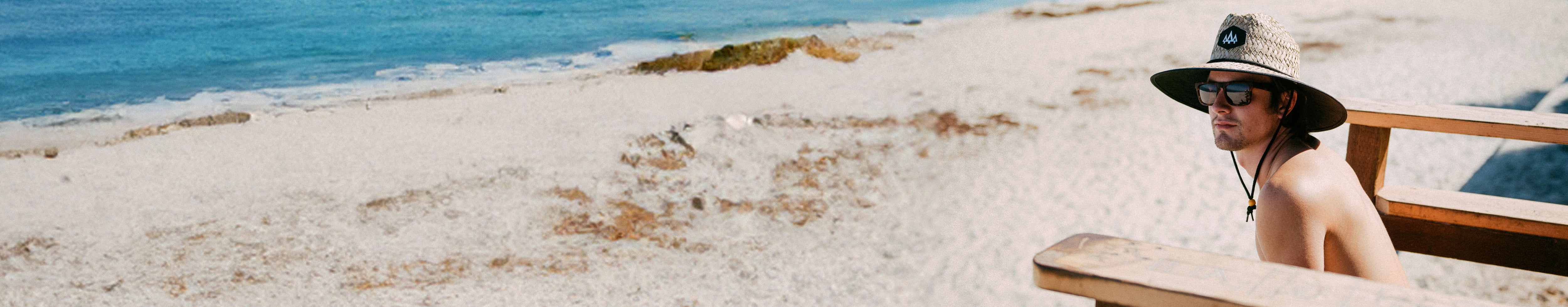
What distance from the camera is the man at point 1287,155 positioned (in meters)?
1.63

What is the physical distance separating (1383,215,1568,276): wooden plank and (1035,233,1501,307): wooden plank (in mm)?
1733

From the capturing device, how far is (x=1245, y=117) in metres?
1.92

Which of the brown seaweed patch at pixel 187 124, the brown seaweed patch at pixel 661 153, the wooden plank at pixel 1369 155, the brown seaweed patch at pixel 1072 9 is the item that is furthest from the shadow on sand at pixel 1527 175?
the brown seaweed patch at pixel 1072 9

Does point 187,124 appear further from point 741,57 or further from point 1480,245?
point 1480,245

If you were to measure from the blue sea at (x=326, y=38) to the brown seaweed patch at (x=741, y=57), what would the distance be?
1863 mm

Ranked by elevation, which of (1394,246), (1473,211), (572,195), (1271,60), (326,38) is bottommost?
(572,195)

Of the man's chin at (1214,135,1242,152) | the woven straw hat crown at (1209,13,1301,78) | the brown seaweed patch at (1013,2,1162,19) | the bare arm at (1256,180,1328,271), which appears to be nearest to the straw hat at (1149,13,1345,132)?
the woven straw hat crown at (1209,13,1301,78)

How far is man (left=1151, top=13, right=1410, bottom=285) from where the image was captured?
1626 mm

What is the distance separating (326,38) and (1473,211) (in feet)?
70.0

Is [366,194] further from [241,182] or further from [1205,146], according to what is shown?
[1205,146]

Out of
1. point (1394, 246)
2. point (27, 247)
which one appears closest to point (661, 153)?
point (27, 247)

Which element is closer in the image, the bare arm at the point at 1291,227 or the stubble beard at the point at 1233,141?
the bare arm at the point at 1291,227

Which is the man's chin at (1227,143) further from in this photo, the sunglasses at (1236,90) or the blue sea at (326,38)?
the blue sea at (326,38)

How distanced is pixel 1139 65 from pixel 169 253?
9973 mm
